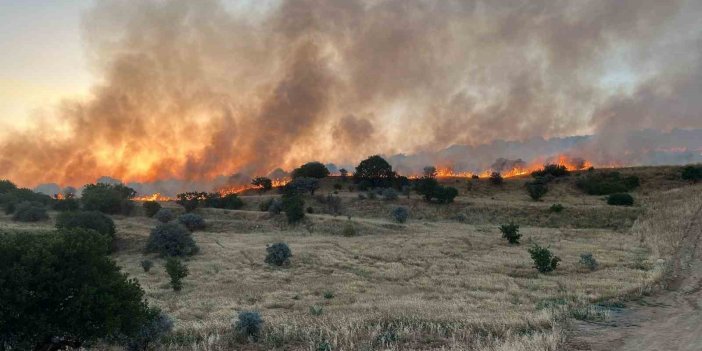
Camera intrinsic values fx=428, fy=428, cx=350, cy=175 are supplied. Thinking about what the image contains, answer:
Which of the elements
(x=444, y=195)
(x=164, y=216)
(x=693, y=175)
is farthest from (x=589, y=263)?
(x=693, y=175)

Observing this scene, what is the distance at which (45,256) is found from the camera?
15195 millimetres

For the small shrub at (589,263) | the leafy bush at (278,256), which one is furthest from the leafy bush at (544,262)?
the leafy bush at (278,256)

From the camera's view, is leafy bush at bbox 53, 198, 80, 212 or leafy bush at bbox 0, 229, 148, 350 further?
leafy bush at bbox 53, 198, 80, 212

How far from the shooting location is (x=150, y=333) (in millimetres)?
17609

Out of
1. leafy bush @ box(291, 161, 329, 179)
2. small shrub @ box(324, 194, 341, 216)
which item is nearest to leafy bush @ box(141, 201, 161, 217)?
small shrub @ box(324, 194, 341, 216)

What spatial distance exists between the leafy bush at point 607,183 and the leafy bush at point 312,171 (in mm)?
80951

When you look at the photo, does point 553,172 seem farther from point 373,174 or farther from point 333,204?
point 333,204

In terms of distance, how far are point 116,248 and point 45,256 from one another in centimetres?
5486

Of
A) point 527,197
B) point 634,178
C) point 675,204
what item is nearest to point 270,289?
point 675,204

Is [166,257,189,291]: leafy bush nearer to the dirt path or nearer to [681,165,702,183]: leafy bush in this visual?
the dirt path

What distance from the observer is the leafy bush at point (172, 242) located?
56.2m

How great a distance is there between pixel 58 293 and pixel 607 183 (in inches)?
5019

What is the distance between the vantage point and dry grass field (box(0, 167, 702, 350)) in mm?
18297

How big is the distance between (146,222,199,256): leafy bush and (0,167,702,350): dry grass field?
91.3 inches
